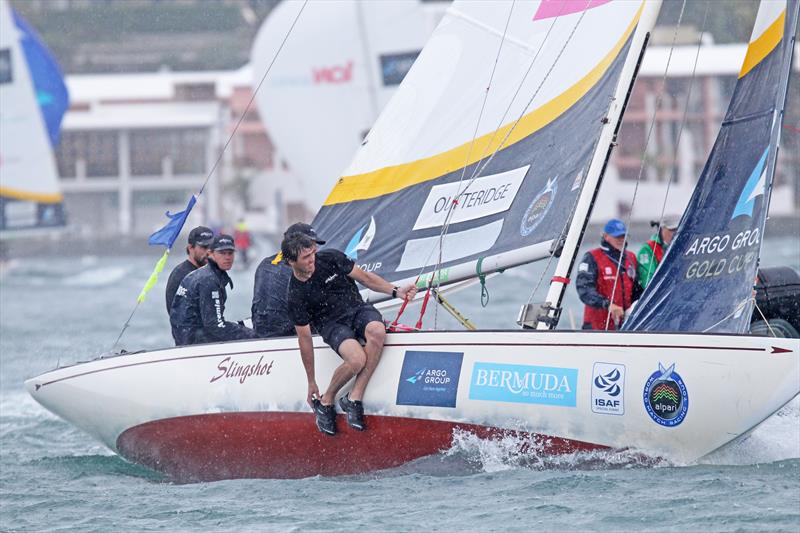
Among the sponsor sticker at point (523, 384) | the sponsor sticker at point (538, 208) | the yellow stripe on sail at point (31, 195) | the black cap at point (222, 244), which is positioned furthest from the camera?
the yellow stripe on sail at point (31, 195)

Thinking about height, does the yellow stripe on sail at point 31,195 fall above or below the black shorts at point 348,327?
above

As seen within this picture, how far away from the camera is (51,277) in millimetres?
32656

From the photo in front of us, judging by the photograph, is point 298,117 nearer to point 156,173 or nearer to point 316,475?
point 316,475

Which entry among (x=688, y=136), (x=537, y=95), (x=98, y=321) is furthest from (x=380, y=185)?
(x=688, y=136)

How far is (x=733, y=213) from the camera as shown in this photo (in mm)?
6633

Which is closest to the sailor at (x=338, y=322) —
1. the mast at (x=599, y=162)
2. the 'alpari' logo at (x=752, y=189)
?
the mast at (x=599, y=162)

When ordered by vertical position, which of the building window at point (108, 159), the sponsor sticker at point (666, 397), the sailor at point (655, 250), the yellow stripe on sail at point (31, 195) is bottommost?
the sponsor sticker at point (666, 397)

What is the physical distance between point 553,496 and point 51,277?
2808 cm

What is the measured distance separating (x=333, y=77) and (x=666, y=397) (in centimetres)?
1395

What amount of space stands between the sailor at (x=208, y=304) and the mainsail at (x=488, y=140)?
723mm

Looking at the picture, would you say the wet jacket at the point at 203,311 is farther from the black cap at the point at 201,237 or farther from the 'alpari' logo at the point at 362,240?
the 'alpari' logo at the point at 362,240

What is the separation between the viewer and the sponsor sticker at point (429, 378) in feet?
22.0

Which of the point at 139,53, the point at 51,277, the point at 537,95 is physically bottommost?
the point at 51,277

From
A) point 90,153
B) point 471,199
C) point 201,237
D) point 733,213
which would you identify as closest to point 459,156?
point 471,199
